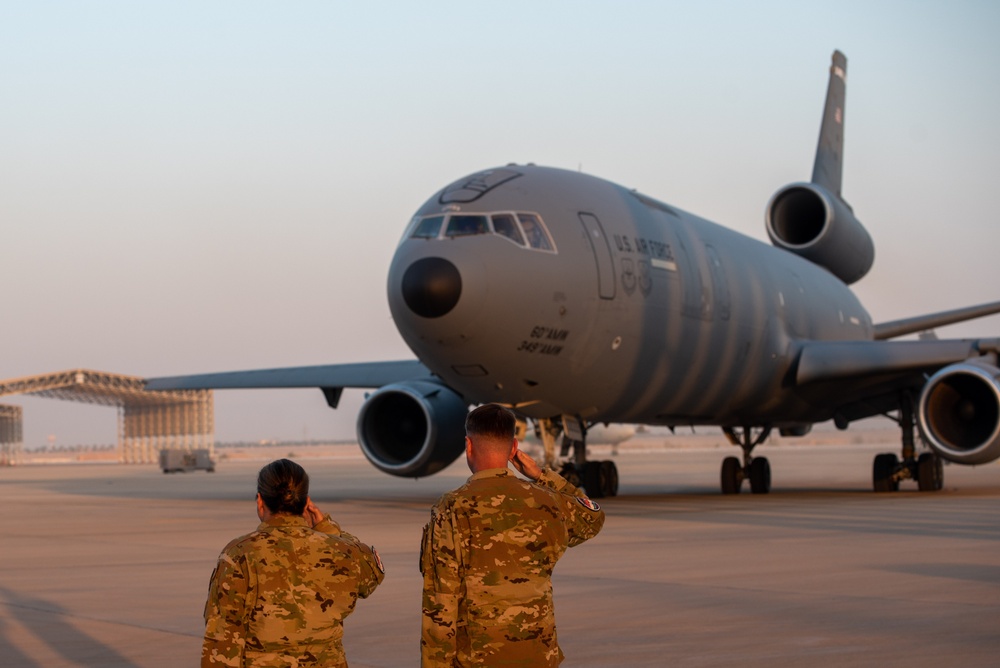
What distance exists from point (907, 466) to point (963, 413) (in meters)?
3.33

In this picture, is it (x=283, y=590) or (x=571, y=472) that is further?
(x=571, y=472)

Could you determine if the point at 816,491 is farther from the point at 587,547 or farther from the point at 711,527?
the point at 587,547

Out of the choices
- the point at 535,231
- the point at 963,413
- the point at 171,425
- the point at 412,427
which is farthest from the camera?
the point at 171,425

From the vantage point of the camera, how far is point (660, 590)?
880cm

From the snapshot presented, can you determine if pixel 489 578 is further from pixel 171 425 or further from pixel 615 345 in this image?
pixel 171 425

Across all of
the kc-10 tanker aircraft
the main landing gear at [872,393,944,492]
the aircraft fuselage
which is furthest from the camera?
the main landing gear at [872,393,944,492]

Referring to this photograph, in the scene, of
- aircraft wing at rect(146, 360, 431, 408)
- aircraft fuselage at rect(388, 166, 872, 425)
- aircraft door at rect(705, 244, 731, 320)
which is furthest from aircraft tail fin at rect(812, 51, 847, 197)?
aircraft wing at rect(146, 360, 431, 408)

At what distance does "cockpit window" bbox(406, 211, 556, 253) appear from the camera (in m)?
15.7

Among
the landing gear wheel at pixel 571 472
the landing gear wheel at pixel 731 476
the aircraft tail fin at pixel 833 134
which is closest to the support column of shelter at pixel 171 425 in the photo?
the aircraft tail fin at pixel 833 134

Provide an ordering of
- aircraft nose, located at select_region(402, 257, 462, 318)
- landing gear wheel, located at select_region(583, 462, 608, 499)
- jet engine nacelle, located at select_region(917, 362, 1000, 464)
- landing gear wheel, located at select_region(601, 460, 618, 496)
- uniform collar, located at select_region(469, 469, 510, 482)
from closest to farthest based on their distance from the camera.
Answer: uniform collar, located at select_region(469, 469, 510, 482) → aircraft nose, located at select_region(402, 257, 462, 318) → jet engine nacelle, located at select_region(917, 362, 1000, 464) → landing gear wheel, located at select_region(583, 462, 608, 499) → landing gear wheel, located at select_region(601, 460, 618, 496)

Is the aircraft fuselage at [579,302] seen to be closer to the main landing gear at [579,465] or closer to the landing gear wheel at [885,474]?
the main landing gear at [579,465]

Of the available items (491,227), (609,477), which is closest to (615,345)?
(491,227)

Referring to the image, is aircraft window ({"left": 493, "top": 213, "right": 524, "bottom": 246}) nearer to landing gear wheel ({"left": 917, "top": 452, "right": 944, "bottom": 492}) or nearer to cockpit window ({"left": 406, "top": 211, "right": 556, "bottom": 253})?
cockpit window ({"left": 406, "top": 211, "right": 556, "bottom": 253})

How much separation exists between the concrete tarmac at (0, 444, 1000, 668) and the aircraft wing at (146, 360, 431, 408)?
6.30 metres
